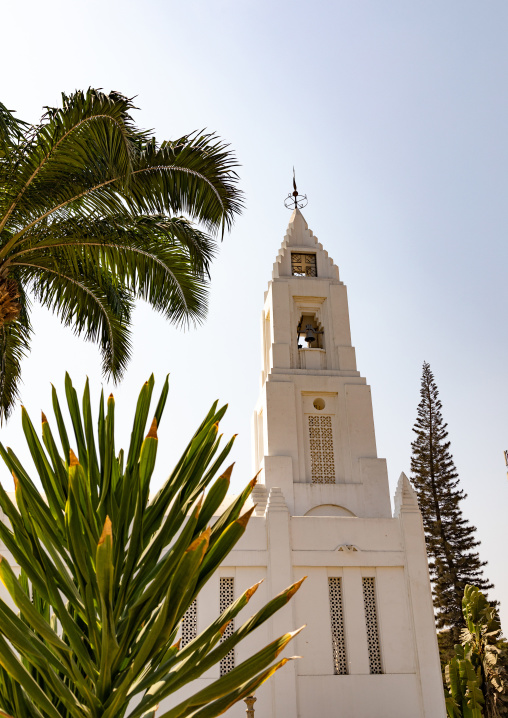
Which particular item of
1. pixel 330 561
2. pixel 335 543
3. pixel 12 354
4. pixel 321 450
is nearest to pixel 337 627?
pixel 330 561

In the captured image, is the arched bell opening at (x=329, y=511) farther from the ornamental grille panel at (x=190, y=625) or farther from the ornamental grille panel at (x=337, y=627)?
the ornamental grille panel at (x=190, y=625)

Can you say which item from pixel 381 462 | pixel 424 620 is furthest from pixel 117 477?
pixel 381 462

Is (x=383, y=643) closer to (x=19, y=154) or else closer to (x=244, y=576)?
(x=244, y=576)

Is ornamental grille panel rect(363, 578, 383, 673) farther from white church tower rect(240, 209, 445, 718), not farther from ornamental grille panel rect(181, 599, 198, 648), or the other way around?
ornamental grille panel rect(181, 599, 198, 648)

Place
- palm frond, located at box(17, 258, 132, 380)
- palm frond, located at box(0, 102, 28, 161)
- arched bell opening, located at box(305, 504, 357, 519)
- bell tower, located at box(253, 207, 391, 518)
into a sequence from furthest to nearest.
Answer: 1. bell tower, located at box(253, 207, 391, 518)
2. arched bell opening, located at box(305, 504, 357, 519)
3. palm frond, located at box(17, 258, 132, 380)
4. palm frond, located at box(0, 102, 28, 161)

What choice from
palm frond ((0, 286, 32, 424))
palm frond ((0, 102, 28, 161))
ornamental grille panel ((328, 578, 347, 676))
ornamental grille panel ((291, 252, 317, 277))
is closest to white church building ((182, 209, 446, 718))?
ornamental grille panel ((328, 578, 347, 676))

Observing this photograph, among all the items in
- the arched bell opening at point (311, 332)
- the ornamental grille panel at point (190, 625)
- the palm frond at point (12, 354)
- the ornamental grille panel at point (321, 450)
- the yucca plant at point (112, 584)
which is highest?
the arched bell opening at point (311, 332)

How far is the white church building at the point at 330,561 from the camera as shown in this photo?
1475cm

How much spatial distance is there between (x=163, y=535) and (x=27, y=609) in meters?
0.90

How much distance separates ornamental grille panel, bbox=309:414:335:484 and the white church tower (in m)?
0.03

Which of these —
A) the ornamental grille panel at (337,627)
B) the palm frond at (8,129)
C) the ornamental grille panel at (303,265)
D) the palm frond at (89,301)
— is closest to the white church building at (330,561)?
the ornamental grille panel at (337,627)

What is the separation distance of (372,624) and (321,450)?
4.37 m

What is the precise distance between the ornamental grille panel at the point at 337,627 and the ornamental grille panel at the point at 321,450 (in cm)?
274

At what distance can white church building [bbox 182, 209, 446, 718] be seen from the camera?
14758 millimetres
